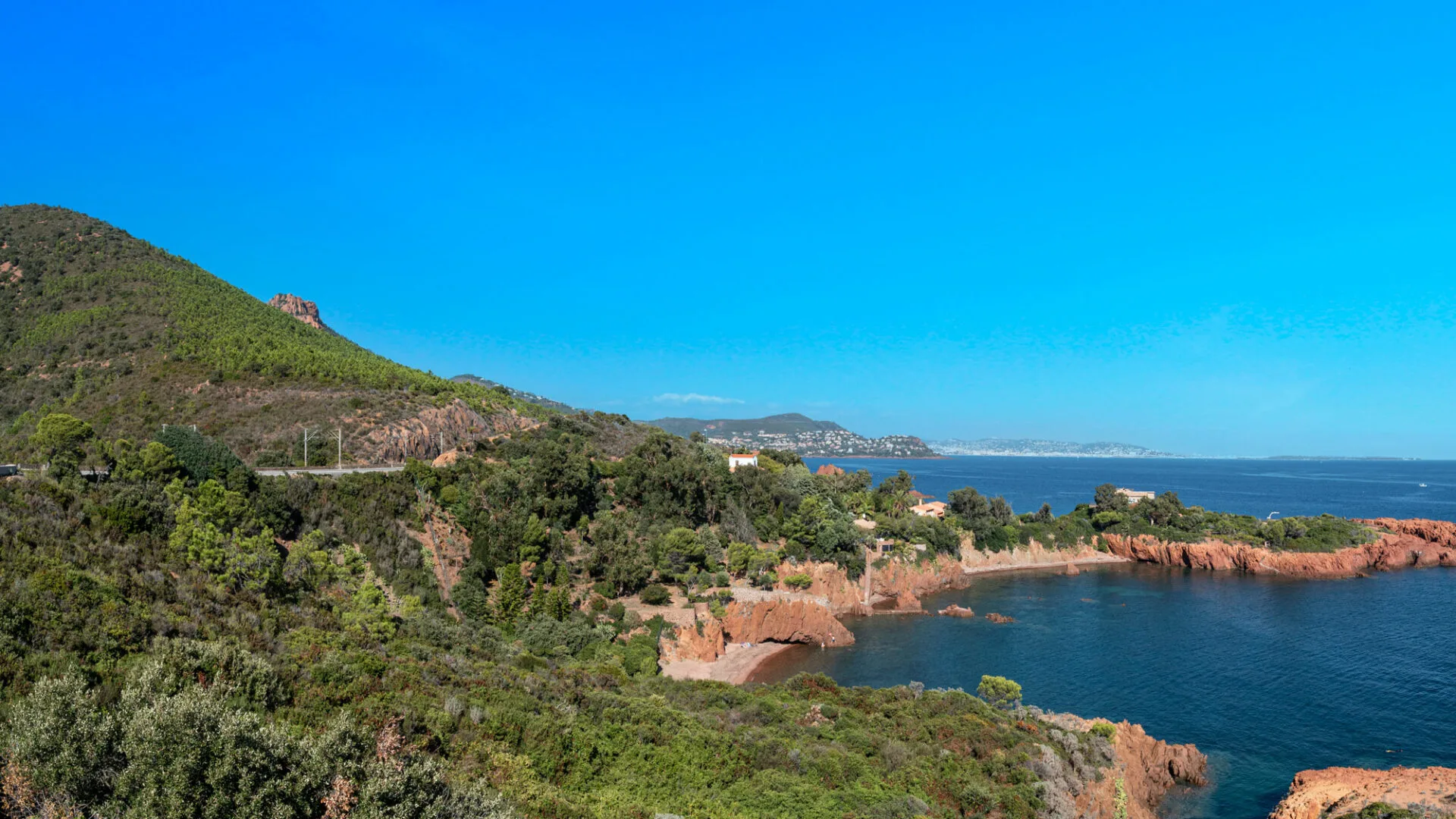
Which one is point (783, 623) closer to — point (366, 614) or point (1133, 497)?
point (366, 614)

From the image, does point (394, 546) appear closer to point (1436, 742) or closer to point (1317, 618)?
point (1436, 742)

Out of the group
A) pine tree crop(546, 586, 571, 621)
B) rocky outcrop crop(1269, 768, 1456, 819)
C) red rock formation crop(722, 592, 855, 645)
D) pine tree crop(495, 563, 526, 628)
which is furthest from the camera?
red rock formation crop(722, 592, 855, 645)

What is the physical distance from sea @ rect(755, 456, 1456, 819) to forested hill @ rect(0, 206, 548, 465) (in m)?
37.6

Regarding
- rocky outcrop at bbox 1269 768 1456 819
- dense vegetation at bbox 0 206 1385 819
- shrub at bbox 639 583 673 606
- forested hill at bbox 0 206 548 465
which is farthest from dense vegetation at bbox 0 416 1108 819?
forested hill at bbox 0 206 548 465

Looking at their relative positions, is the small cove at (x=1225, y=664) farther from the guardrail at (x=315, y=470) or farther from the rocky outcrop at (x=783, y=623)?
the guardrail at (x=315, y=470)

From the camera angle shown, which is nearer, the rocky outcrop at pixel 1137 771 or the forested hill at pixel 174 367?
the rocky outcrop at pixel 1137 771

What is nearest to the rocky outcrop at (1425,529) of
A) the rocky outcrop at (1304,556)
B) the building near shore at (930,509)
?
the rocky outcrop at (1304,556)

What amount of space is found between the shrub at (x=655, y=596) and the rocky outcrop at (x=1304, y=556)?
60139 millimetres

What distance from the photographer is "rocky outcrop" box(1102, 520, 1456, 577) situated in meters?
72.6

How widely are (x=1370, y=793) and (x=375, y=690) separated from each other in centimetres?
3134

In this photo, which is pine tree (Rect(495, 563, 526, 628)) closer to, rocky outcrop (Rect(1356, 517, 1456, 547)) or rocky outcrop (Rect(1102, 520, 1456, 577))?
rocky outcrop (Rect(1102, 520, 1456, 577))

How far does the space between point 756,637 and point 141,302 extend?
61786 millimetres

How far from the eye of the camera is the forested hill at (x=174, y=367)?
170ft

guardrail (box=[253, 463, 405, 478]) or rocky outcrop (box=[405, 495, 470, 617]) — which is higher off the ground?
guardrail (box=[253, 463, 405, 478])
